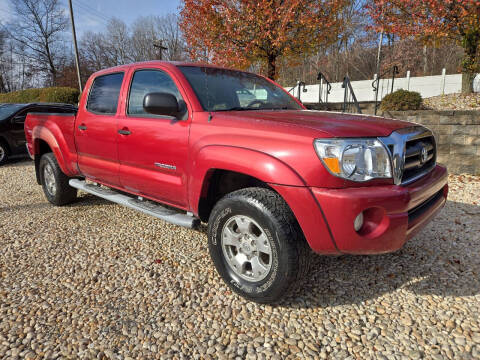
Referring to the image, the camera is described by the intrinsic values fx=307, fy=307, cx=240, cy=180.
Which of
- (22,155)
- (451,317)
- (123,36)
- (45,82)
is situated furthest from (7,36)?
(451,317)

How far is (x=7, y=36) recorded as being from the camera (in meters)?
37.0

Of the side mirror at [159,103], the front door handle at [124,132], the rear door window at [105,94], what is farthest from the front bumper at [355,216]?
the rear door window at [105,94]

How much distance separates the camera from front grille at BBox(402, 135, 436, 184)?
7.11 feet

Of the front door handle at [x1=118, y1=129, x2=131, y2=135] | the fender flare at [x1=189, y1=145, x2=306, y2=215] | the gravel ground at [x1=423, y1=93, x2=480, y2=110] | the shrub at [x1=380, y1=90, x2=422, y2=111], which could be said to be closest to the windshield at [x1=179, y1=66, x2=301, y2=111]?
the fender flare at [x1=189, y1=145, x2=306, y2=215]

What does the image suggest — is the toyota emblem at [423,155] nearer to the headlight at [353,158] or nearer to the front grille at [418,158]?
the front grille at [418,158]

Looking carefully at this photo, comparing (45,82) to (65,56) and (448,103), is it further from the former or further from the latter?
(448,103)

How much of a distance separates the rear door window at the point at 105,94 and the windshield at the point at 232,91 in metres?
1.00

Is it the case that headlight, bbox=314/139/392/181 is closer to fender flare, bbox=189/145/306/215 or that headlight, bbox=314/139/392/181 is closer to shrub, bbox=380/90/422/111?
fender flare, bbox=189/145/306/215

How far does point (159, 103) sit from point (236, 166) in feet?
2.68

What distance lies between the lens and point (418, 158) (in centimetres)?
231

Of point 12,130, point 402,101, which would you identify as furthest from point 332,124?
point 12,130

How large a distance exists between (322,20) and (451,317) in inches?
333

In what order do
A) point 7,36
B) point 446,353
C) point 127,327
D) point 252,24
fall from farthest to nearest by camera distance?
point 7,36, point 252,24, point 127,327, point 446,353

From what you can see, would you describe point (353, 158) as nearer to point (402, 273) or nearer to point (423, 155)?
point (423, 155)
